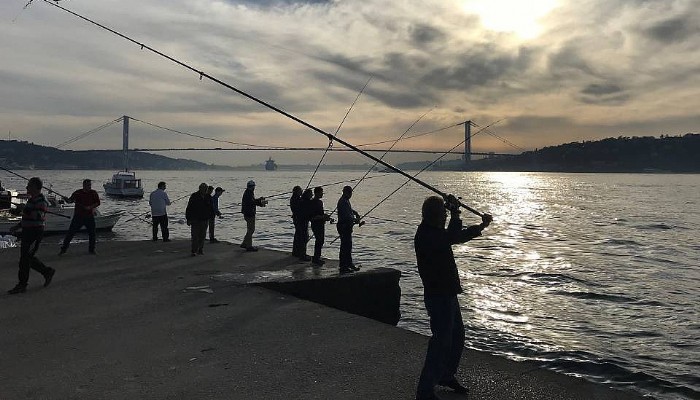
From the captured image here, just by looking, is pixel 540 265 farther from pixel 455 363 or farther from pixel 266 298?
pixel 455 363

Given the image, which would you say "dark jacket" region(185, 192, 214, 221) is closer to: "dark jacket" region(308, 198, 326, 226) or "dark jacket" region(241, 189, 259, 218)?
"dark jacket" region(241, 189, 259, 218)

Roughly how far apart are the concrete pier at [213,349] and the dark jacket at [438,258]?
107 centimetres

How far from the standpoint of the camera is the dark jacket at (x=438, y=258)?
15.1ft

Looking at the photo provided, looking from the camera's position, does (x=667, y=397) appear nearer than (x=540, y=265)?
Yes

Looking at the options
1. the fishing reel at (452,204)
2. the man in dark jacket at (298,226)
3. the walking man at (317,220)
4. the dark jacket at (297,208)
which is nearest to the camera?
the fishing reel at (452,204)

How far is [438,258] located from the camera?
4629 mm

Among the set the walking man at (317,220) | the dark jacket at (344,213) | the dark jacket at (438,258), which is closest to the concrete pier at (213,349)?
the dark jacket at (438,258)

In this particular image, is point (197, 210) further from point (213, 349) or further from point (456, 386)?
point (456, 386)

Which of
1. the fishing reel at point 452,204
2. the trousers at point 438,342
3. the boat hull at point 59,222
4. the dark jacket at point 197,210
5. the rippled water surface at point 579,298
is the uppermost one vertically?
the fishing reel at point 452,204

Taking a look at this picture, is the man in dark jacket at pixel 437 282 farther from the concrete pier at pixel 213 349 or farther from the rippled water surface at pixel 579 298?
the rippled water surface at pixel 579 298

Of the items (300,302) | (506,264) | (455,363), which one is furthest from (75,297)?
(506,264)

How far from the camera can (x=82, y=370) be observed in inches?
205

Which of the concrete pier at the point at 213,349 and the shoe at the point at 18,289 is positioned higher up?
the shoe at the point at 18,289

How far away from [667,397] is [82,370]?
337 inches
